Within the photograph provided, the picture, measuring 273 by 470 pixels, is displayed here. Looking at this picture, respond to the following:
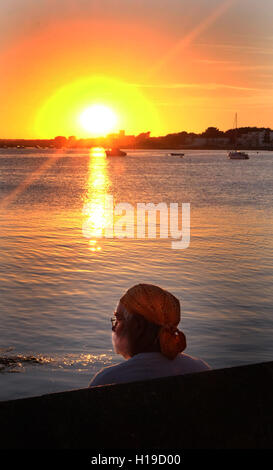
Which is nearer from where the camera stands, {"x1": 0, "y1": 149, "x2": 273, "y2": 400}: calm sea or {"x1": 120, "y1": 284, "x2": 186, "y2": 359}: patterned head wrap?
{"x1": 120, "y1": 284, "x2": 186, "y2": 359}: patterned head wrap

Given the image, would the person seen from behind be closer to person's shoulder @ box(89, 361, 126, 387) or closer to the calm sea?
person's shoulder @ box(89, 361, 126, 387)

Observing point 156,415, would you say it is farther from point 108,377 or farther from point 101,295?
point 101,295

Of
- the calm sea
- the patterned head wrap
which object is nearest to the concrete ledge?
the patterned head wrap

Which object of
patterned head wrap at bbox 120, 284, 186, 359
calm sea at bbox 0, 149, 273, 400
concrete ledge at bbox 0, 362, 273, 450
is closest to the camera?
concrete ledge at bbox 0, 362, 273, 450

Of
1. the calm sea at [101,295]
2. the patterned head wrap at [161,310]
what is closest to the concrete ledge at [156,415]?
the patterned head wrap at [161,310]

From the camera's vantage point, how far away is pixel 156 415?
7.00ft

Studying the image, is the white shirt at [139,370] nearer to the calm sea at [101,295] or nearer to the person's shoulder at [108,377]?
the person's shoulder at [108,377]

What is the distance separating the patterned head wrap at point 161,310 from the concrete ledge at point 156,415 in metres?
0.50

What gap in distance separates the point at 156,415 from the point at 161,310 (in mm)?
710

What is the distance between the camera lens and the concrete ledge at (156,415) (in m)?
1.99

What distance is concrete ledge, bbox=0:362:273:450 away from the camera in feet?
6.51

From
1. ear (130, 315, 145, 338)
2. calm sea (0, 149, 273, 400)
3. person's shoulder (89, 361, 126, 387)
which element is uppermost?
ear (130, 315, 145, 338)

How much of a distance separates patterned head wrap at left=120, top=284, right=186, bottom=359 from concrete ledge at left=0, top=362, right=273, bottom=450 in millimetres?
496

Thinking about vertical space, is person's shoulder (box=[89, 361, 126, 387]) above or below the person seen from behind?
below
